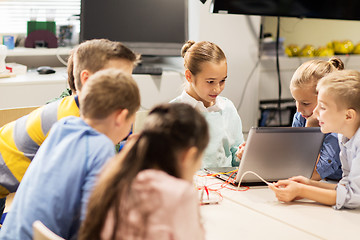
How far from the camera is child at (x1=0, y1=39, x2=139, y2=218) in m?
1.78

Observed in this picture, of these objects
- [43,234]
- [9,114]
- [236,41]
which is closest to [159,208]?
[43,234]

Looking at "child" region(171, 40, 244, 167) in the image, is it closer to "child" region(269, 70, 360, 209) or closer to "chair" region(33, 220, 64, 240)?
"child" region(269, 70, 360, 209)

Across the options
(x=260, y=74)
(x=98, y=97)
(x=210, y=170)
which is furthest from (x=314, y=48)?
(x=98, y=97)

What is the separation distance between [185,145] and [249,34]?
3083 millimetres

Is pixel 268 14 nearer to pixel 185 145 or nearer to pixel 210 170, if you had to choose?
pixel 210 170

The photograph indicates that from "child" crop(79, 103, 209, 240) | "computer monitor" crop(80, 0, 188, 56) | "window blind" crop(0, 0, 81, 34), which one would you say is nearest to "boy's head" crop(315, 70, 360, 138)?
"child" crop(79, 103, 209, 240)

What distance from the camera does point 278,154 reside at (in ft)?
6.19

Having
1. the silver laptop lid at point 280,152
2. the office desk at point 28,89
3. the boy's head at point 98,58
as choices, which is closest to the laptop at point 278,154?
the silver laptop lid at point 280,152

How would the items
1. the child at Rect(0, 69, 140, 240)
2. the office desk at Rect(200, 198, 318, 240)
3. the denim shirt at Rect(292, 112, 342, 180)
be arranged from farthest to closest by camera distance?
the denim shirt at Rect(292, 112, 342, 180)
the office desk at Rect(200, 198, 318, 240)
the child at Rect(0, 69, 140, 240)

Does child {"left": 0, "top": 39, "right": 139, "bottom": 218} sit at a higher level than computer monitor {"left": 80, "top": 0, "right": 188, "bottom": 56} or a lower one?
lower

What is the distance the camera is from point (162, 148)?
1099 mm

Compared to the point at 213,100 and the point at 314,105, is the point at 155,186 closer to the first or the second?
the point at 314,105

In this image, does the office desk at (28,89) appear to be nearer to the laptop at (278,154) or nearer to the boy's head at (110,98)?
the laptop at (278,154)

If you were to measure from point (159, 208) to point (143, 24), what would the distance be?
3003 mm
